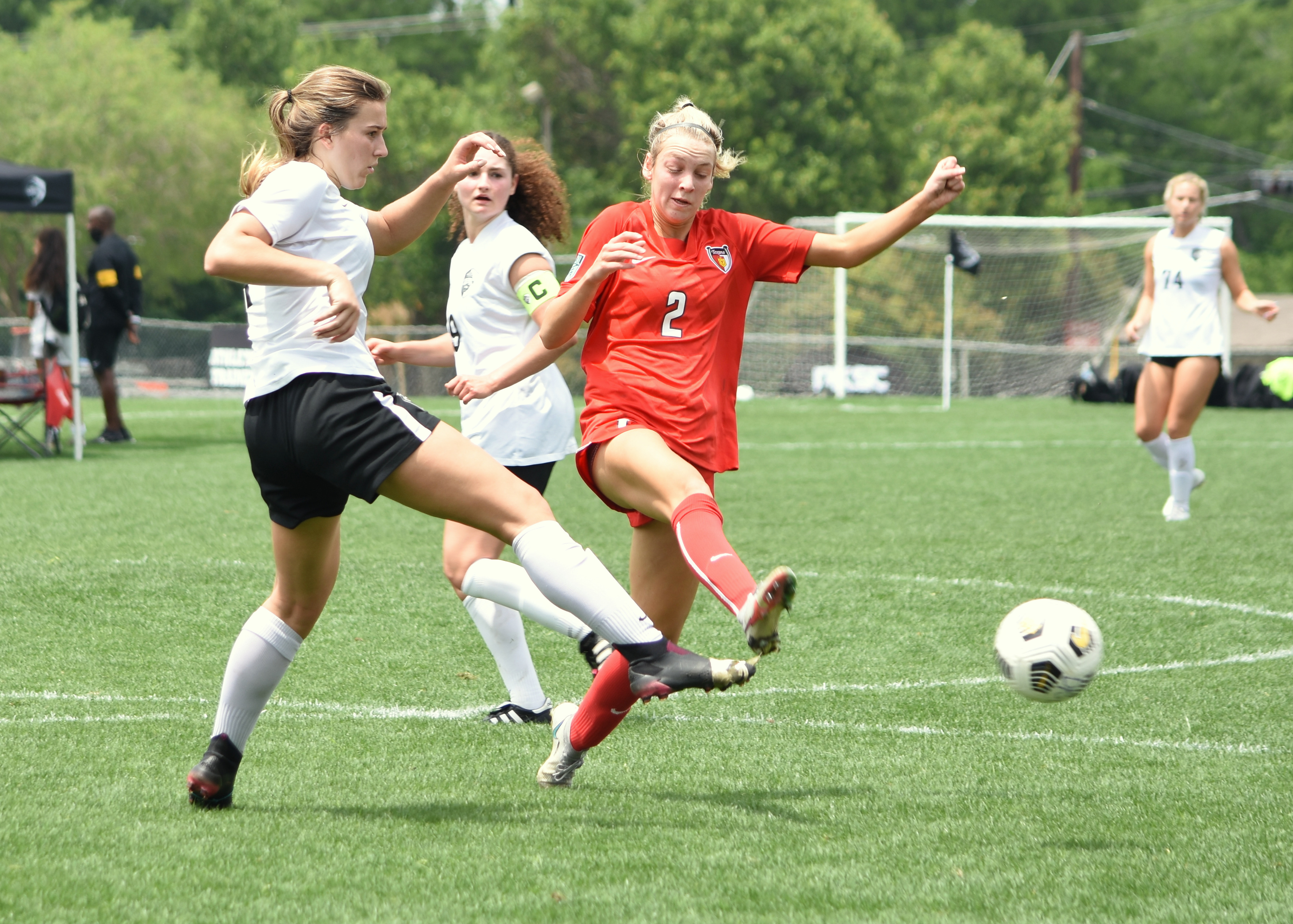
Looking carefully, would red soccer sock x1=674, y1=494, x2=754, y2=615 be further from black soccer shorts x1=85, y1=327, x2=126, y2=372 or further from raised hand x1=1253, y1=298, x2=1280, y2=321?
black soccer shorts x1=85, y1=327, x2=126, y2=372

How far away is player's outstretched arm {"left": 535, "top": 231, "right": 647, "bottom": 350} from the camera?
4020mm

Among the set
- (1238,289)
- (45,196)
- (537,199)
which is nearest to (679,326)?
(537,199)

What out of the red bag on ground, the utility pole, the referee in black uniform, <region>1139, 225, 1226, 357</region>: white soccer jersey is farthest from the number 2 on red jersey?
the utility pole

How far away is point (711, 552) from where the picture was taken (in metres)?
3.95

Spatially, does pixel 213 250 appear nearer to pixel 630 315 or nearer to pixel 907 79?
pixel 630 315

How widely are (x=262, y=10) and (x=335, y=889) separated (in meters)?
47.9

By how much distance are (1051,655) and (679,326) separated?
1.47 metres

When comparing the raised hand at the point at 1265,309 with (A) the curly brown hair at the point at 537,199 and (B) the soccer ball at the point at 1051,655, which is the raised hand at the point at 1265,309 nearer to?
(A) the curly brown hair at the point at 537,199

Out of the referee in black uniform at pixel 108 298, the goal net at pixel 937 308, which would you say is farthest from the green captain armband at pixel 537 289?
the goal net at pixel 937 308

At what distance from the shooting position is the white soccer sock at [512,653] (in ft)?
17.4

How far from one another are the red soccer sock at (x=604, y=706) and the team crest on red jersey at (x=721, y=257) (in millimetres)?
1244

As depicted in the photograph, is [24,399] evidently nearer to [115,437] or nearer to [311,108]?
[115,437]

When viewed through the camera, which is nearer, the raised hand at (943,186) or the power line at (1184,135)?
the raised hand at (943,186)

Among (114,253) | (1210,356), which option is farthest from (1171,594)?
(114,253)
